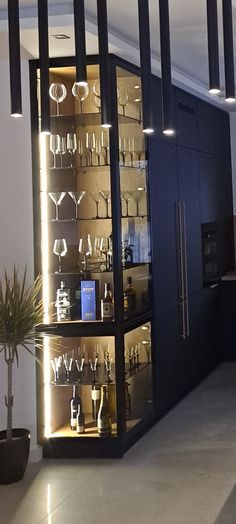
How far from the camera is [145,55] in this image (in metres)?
2.31

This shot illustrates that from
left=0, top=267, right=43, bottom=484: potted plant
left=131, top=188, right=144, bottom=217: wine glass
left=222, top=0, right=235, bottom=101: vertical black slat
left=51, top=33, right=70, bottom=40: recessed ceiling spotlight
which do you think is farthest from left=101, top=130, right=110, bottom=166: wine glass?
left=222, top=0, right=235, bottom=101: vertical black slat

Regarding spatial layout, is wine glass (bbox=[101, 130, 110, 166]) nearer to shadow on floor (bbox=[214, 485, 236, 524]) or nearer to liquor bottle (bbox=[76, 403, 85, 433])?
liquor bottle (bbox=[76, 403, 85, 433])

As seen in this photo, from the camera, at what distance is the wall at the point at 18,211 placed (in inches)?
216

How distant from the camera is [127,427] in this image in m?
5.73

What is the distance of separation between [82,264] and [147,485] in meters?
1.61

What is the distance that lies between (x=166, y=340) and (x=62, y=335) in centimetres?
136

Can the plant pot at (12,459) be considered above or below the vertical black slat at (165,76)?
below

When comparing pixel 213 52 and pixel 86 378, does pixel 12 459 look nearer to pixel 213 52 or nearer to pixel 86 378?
pixel 86 378

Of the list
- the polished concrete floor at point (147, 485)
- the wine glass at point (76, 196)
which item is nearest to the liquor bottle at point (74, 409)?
the polished concrete floor at point (147, 485)

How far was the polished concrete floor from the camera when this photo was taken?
4395 millimetres

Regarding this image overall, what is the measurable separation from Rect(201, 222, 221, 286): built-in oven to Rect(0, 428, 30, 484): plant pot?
11.7 feet

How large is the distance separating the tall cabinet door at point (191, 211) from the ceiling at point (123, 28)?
43.3 inches

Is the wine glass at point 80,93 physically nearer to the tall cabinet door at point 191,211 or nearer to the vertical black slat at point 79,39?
the tall cabinet door at point 191,211

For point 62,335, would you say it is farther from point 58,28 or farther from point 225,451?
point 58,28
